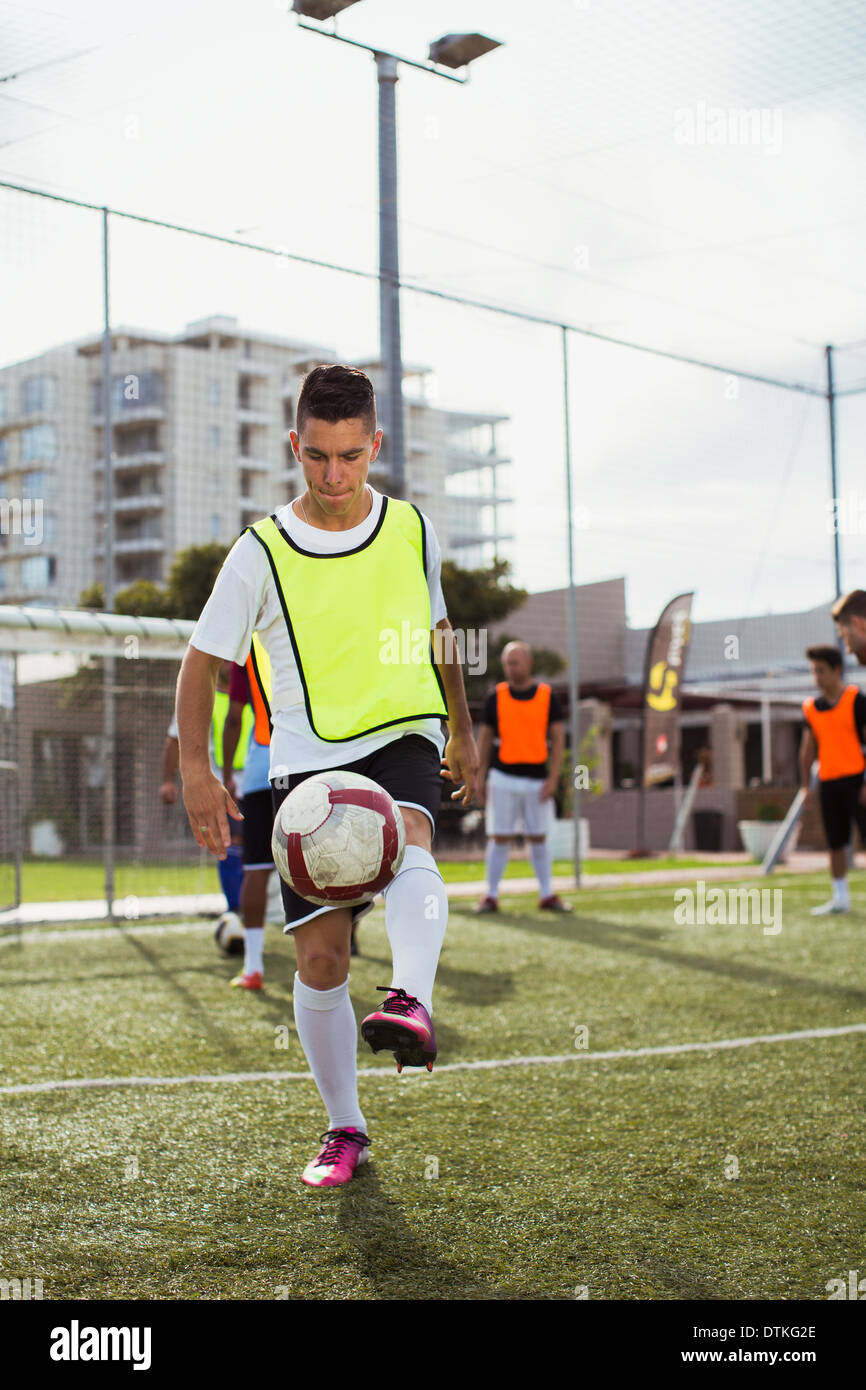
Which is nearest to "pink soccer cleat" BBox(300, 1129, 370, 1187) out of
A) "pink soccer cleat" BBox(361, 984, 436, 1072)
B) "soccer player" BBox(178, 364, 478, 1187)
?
"soccer player" BBox(178, 364, 478, 1187)

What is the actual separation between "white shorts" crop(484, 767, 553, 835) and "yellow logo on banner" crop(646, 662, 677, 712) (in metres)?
6.52

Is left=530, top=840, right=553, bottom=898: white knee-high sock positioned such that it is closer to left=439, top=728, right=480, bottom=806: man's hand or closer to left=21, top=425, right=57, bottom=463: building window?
left=439, top=728, right=480, bottom=806: man's hand

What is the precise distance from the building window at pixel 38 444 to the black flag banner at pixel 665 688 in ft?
39.7

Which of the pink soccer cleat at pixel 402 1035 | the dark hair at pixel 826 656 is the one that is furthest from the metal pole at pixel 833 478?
the pink soccer cleat at pixel 402 1035

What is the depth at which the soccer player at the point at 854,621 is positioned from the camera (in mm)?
5258

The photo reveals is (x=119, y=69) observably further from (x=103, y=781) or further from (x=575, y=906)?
(x=575, y=906)

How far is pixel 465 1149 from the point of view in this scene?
352cm

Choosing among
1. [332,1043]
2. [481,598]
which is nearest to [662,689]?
[481,598]

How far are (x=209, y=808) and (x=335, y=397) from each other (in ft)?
3.18

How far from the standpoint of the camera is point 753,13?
888 centimetres

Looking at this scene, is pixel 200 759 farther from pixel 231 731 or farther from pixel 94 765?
pixel 94 765

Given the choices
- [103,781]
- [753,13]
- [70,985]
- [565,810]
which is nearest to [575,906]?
[103,781]

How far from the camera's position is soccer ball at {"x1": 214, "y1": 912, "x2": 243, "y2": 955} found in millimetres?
7898

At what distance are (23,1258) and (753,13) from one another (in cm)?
903
